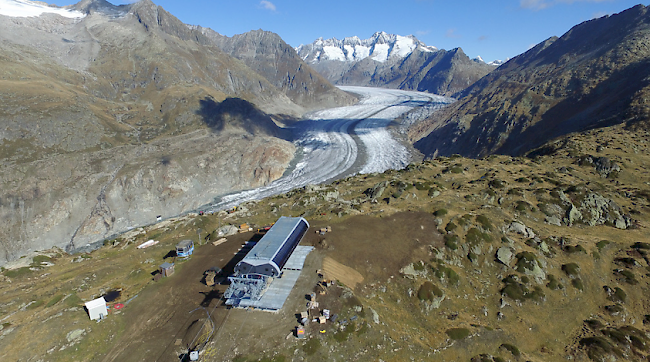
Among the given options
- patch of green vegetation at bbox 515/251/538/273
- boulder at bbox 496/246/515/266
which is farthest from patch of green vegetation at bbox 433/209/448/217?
patch of green vegetation at bbox 515/251/538/273

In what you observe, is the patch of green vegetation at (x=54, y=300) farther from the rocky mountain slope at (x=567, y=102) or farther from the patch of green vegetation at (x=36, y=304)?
the rocky mountain slope at (x=567, y=102)

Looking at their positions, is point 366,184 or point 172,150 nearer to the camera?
point 366,184

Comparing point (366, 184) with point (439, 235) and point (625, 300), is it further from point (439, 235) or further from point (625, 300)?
point (625, 300)

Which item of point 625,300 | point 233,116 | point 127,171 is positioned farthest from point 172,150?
point 625,300

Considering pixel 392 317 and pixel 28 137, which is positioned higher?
pixel 28 137

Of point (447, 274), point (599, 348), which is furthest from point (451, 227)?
point (599, 348)

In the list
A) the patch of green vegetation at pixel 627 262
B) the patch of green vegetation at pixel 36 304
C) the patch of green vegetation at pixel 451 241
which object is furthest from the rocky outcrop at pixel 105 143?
the patch of green vegetation at pixel 627 262

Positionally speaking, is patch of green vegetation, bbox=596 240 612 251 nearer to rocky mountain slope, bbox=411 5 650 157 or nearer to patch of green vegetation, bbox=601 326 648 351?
patch of green vegetation, bbox=601 326 648 351
